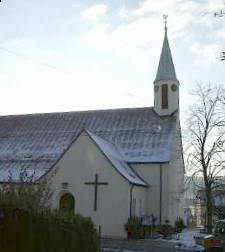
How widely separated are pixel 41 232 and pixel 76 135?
25.5 meters

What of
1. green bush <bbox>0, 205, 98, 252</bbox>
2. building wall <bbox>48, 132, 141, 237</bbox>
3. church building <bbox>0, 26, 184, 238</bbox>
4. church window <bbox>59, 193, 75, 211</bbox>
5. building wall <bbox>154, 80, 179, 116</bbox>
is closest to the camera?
green bush <bbox>0, 205, 98, 252</bbox>

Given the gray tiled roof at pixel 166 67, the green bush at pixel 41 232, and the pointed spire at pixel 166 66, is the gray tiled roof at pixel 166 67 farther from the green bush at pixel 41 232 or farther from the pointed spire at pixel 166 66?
the green bush at pixel 41 232

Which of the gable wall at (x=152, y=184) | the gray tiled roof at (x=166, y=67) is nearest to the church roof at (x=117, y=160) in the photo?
the gable wall at (x=152, y=184)

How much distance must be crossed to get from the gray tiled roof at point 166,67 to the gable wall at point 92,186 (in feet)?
38.8

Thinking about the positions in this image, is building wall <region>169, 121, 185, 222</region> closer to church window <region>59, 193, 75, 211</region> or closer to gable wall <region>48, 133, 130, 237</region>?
gable wall <region>48, 133, 130, 237</region>

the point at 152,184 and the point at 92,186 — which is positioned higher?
the point at 152,184

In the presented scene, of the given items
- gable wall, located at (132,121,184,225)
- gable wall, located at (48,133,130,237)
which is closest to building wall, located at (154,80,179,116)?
gable wall, located at (132,121,184,225)

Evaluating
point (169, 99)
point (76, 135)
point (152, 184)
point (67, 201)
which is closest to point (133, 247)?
point (67, 201)

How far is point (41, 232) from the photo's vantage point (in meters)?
11.9

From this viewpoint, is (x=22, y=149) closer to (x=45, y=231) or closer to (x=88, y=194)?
(x=88, y=194)

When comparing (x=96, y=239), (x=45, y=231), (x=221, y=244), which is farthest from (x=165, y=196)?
(x=45, y=231)

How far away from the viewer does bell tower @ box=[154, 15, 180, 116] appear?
41.8 meters

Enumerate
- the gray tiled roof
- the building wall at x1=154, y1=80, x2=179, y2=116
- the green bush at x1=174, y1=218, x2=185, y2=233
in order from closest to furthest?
the green bush at x1=174, y1=218, x2=185, y2=233
the building wall at x1=154, y1=80, x2=179, y2=116
the gray tiled roof

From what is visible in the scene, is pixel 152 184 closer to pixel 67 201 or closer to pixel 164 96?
pixel 67 201
